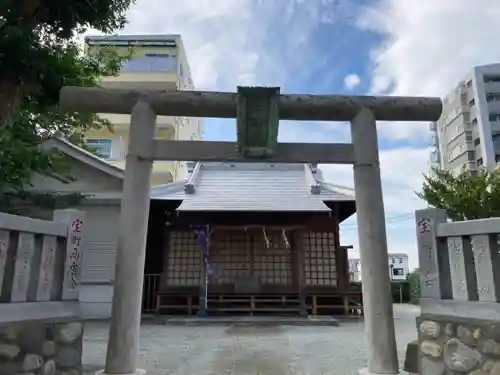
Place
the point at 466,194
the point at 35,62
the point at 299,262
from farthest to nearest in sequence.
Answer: the point at 466,194
the point at 299,262
the point at 35,62

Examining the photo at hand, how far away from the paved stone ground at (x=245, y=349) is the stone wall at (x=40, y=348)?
39.3 inches

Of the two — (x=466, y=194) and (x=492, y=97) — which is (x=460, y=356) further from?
(x=492, y=97)

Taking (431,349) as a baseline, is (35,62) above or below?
above

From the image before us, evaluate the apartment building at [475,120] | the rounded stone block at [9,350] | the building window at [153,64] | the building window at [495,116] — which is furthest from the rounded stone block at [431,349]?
the building window at [495,116]

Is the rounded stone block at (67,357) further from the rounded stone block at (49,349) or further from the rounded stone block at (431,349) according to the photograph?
the rounded stone block at (431,349)

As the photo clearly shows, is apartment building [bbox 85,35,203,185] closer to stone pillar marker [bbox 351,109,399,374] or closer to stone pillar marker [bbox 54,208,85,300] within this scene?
stone pillar marker [bbox 54,208,85,300]

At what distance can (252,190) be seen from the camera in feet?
44.4

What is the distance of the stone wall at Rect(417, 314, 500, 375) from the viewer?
3303 mm

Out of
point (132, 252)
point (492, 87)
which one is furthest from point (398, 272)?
point (132, 252)

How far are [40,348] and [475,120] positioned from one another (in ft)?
138

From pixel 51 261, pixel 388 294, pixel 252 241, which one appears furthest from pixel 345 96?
pixel 252 241

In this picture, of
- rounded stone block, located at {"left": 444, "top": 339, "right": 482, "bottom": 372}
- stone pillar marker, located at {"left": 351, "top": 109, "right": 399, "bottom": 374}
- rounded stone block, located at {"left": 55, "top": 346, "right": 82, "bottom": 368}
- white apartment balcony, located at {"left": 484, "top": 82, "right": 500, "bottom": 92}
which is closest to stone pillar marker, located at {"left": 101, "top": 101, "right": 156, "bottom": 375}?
rounded stone block, located at {"left": 55, "top": 346, "right": 82, "bottom": 368}

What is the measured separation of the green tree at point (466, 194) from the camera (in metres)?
14.8

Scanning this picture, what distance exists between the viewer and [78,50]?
6914 mm
